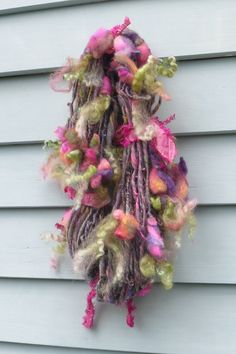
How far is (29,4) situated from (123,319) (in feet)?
2.72

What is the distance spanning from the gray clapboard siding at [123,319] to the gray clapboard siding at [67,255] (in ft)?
0.11

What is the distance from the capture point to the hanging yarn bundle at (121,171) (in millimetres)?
1032

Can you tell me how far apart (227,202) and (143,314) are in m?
0.35

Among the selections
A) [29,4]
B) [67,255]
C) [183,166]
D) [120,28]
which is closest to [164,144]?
[183,166]

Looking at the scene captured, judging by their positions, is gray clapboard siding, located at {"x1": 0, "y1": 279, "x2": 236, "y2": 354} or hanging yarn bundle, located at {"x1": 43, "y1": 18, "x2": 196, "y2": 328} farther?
gray clapboard siding, located at {"x1": 0, "y1": 279, "x2": 236, "y2": 354}

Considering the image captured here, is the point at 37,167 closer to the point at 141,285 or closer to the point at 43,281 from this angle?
the point at 43,281

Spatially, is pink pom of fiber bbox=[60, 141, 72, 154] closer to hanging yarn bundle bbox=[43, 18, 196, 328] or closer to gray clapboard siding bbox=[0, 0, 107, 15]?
hanging yarn bundle bbox=[43, 18, 196, 328]

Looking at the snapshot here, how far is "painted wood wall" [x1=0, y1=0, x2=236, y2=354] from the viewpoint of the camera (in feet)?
3.70

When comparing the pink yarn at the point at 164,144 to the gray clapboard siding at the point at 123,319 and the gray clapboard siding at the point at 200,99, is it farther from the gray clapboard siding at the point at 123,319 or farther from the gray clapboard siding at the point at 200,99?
the gray clapboard siding at the point at 123,319

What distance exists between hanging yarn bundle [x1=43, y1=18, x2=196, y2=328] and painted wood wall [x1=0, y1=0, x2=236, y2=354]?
9 centimetres

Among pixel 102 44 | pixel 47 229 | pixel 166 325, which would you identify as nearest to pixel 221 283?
pixel 166 325

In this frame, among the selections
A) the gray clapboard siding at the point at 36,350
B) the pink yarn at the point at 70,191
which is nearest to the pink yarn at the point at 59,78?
the pink yarn at the point at 70,191

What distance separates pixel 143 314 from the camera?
1.19 meters

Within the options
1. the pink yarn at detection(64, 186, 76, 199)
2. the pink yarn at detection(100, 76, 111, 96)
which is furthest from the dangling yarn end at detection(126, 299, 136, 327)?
the pink yarn at detection(100, 76, 111, 96)
